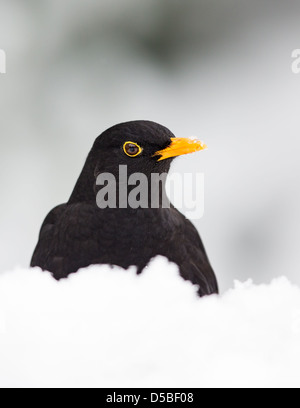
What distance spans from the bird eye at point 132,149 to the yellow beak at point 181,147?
2.7 inches

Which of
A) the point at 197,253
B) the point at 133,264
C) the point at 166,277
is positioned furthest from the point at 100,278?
the point at 197,253

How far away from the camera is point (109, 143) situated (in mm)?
1851

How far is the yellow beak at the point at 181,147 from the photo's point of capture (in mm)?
1750

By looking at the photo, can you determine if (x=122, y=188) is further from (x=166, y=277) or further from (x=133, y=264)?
(x=166, y=277)

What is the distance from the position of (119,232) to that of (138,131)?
315 mm

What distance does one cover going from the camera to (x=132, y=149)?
5.98 ft

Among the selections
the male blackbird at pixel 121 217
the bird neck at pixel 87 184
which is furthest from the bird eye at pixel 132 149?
the bird neck at pixel 87 184

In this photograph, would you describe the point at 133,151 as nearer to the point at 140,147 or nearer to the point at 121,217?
the point at 140,147

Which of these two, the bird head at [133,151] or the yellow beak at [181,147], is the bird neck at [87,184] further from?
the yellow beak at [181,147]

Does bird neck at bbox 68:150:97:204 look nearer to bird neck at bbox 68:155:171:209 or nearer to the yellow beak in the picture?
bird neck at bbox 68:155:171:209

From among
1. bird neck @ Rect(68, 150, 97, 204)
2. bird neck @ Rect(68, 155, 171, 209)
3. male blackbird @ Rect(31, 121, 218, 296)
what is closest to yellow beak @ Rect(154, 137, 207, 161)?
male blackbird @ Rect(31, 121, 218, 296)

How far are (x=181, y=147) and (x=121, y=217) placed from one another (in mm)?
285

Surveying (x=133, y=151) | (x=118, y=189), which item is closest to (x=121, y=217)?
(x=118, y=189)

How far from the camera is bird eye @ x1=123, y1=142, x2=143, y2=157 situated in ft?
5.96
